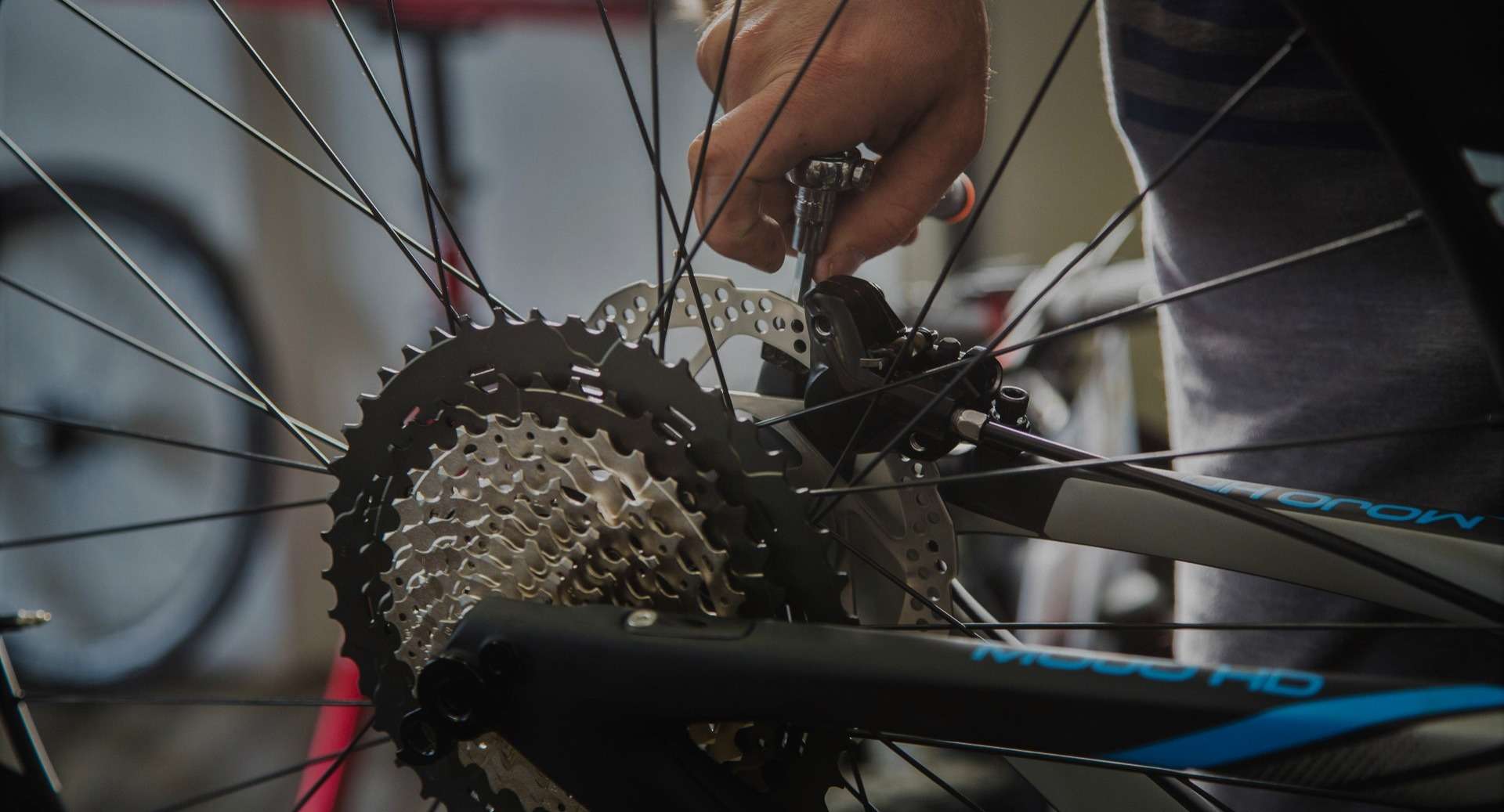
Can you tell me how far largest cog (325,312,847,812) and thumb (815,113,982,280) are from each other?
18 centimetres

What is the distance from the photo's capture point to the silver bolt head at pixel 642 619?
1.42 feet

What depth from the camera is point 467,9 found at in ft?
4.10

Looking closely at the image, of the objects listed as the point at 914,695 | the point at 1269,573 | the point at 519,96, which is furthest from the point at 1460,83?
the point at 519,96

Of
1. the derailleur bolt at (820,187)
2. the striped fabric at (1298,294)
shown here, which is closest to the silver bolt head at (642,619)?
the derailleur bolt at (820,187)

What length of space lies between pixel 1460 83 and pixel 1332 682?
0.29 m

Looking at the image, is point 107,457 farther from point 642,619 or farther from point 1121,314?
point 1121,314

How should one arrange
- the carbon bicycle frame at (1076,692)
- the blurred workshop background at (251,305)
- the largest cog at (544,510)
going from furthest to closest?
1. the blurred workshop background at (251,305)
2. the largest cog at (544,510)
3. the carbon bicycle frame at (1076,692)

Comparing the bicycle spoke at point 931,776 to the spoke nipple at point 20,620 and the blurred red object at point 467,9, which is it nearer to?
the spoke nipple at point 20,620

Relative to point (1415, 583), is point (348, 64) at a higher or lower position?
higher

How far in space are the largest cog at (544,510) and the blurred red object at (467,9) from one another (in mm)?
853

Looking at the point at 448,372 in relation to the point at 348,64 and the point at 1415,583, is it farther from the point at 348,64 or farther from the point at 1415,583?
the point at 348,64

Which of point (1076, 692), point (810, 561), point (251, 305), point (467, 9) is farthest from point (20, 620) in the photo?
point (251, 305)

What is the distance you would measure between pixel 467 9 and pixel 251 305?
63cm

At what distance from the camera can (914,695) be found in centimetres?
40
